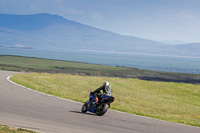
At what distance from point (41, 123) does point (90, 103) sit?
408 cm

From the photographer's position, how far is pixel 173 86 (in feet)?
136

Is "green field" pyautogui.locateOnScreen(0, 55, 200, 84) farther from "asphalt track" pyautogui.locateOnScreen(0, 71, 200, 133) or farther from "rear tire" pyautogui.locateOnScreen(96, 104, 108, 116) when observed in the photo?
"rear tire" pyautogui.locateOnScreen(96, 104, 108, 116)

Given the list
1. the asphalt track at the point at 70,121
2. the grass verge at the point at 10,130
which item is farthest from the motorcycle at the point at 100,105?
the grass verge at the point at 10,130

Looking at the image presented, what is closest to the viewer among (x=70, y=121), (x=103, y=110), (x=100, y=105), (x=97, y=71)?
(x=70, y=121)

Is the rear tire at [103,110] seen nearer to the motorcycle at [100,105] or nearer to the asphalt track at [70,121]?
the motorcycle at [100,105]

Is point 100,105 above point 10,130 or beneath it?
above

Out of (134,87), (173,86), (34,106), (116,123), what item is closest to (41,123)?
(116,123)

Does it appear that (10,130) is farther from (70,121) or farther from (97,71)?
(97,71)

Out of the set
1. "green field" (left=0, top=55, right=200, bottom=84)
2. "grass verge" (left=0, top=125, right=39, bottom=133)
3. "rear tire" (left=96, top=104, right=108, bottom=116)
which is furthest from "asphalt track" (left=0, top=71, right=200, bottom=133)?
"green field" (left=0, top=55, right=200, bottom=84)

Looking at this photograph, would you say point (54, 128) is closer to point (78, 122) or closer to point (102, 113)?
point (78, 122)

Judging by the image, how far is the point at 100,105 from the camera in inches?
602

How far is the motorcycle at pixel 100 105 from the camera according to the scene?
14656 mm

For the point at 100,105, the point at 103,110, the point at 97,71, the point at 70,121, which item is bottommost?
the point at 70,121

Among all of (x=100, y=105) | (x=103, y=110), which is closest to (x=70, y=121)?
(x=103, y=110)
